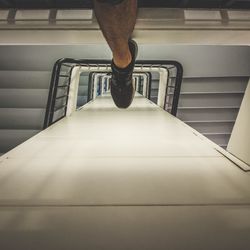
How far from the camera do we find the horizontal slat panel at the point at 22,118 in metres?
3.92

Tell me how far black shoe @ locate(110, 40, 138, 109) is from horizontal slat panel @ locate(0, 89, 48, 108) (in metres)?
2.59

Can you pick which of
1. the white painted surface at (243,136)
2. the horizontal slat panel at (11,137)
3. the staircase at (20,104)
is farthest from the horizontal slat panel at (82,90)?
the white painted surface at (243,136)

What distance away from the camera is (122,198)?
0.65 metres

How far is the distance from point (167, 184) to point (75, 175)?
0.26m

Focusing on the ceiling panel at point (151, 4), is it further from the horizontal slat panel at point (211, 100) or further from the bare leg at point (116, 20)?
the horizontal slat panel at point (211, 100)

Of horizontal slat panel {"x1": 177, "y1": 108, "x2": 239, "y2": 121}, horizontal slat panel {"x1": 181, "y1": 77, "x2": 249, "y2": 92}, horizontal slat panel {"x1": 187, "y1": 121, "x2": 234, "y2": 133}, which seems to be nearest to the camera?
horizontal slat panel {"x1": 181, "y1": 77, "x2": 249, "y2": 92}

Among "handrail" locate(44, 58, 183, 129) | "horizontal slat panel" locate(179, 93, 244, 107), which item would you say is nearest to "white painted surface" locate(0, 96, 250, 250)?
"handrail" locate(44, 58, 183, 129)

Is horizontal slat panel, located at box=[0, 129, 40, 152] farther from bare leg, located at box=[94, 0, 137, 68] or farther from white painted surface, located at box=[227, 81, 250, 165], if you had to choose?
bare leg, located at box=[94, 0, 137, 68]

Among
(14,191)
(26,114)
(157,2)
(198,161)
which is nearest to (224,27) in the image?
(157,2)

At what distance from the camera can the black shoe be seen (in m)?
1.14

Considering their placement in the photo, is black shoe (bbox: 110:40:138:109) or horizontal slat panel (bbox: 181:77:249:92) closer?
black shoe (bbox: 110:40:138:109)

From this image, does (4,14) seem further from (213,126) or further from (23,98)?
(213,126)

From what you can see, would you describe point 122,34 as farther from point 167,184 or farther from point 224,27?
point 224,27

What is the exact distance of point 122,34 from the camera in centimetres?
77
